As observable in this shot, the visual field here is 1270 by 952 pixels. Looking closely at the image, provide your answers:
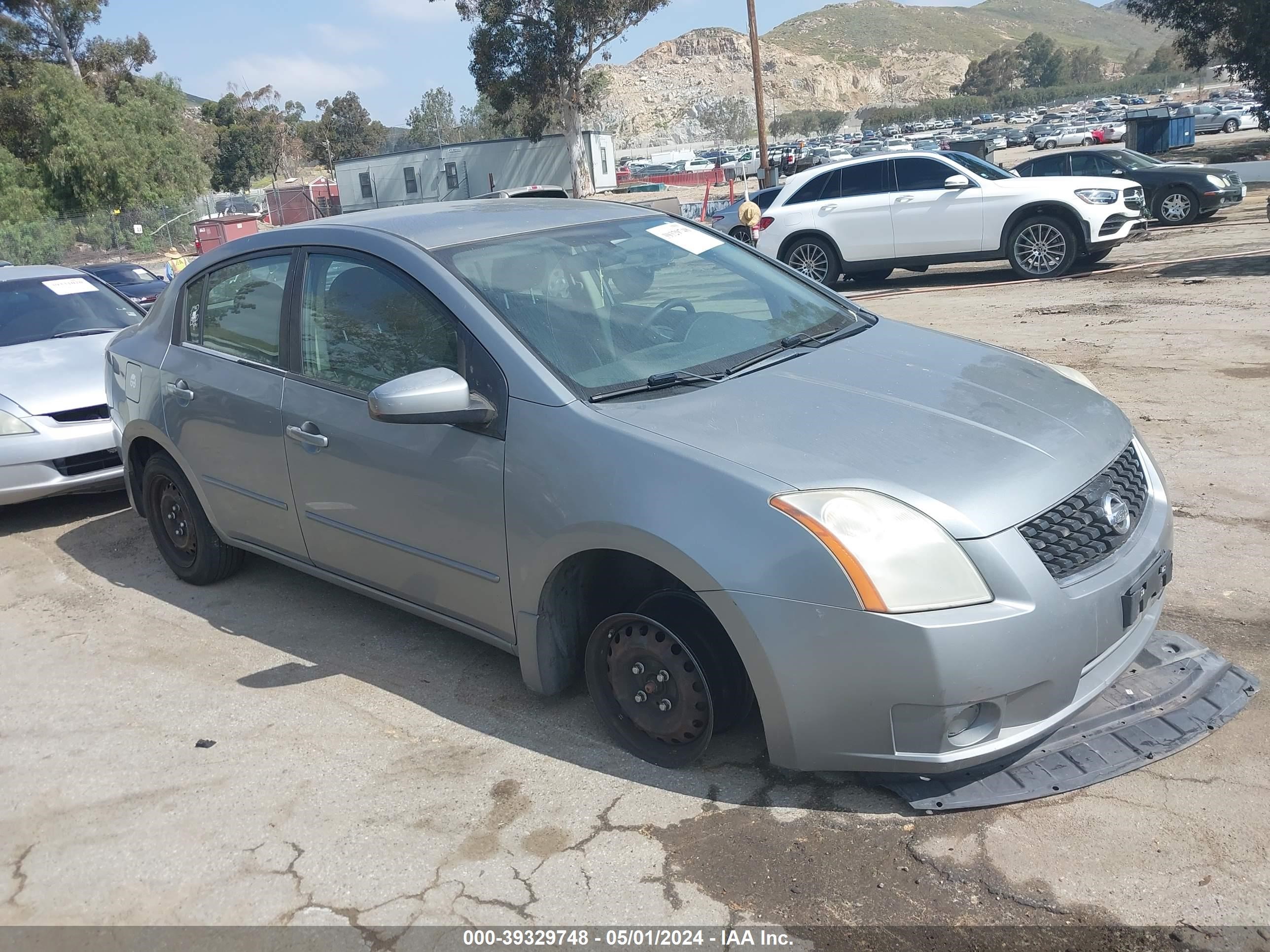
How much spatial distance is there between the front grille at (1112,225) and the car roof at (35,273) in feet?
36.3

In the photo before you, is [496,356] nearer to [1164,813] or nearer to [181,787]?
[181,787]

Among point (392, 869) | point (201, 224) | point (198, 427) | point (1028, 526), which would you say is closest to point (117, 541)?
point (198, 427)

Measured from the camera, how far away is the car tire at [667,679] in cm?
315

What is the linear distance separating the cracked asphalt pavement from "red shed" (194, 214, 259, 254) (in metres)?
30.5

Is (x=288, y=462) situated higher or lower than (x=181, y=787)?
higher

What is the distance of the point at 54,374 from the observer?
6684mm

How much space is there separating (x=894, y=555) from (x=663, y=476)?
0.68 m

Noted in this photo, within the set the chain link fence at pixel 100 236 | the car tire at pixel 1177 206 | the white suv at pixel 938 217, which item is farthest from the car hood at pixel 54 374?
the chain link fence at pixel 100 236

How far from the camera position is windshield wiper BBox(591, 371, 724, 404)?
342 cm

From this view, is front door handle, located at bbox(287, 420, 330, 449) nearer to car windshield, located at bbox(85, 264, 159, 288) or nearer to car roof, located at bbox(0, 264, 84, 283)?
car roof, located at bbox(0, 264, 84, 283)

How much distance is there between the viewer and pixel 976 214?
1349cm

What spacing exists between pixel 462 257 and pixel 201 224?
1333 inches

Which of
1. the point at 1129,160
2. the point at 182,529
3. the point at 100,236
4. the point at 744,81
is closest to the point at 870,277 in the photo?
the point at 1129,160

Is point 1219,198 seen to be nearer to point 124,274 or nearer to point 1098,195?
point 1098,195
